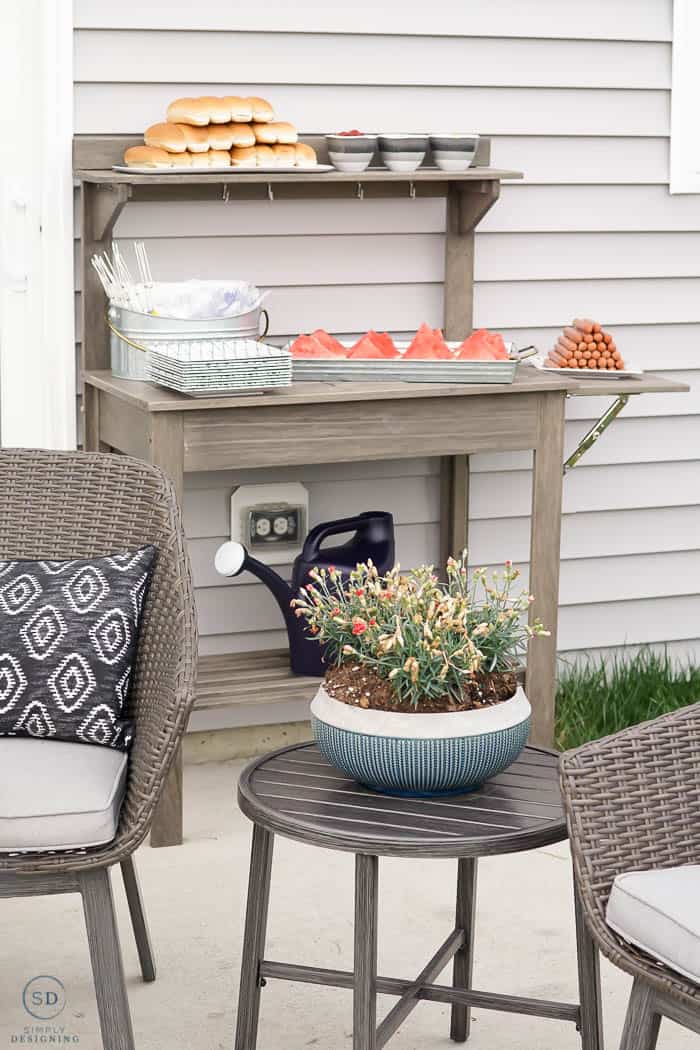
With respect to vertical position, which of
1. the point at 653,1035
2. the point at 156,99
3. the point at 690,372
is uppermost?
the point at 156,99

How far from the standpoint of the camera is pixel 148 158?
3135 mm

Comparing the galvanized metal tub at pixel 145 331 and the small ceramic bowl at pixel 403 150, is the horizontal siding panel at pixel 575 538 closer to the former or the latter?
the galvanized metal tub at pixel 145 331

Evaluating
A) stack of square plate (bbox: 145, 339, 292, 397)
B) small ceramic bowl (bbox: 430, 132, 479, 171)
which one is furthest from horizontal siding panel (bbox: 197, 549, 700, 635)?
small ceramic bowl (bbox: 430, 132, 479, 171)

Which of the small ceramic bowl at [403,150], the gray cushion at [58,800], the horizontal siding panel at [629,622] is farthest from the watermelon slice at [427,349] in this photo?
the gray cushion at [58,800]

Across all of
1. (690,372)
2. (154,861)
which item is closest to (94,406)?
(154,861)

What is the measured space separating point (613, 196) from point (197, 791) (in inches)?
71.8

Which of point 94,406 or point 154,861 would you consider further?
point 94,406

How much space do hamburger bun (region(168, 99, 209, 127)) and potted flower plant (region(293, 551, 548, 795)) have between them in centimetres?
150

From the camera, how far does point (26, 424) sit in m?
3.43

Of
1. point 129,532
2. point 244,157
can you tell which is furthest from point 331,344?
point 129,532

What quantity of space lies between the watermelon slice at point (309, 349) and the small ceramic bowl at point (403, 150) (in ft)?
1.58

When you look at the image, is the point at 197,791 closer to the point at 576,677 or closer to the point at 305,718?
the point at 305,718

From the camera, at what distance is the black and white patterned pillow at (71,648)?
2.25 meters

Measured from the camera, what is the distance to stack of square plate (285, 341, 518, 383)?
3162 mm
